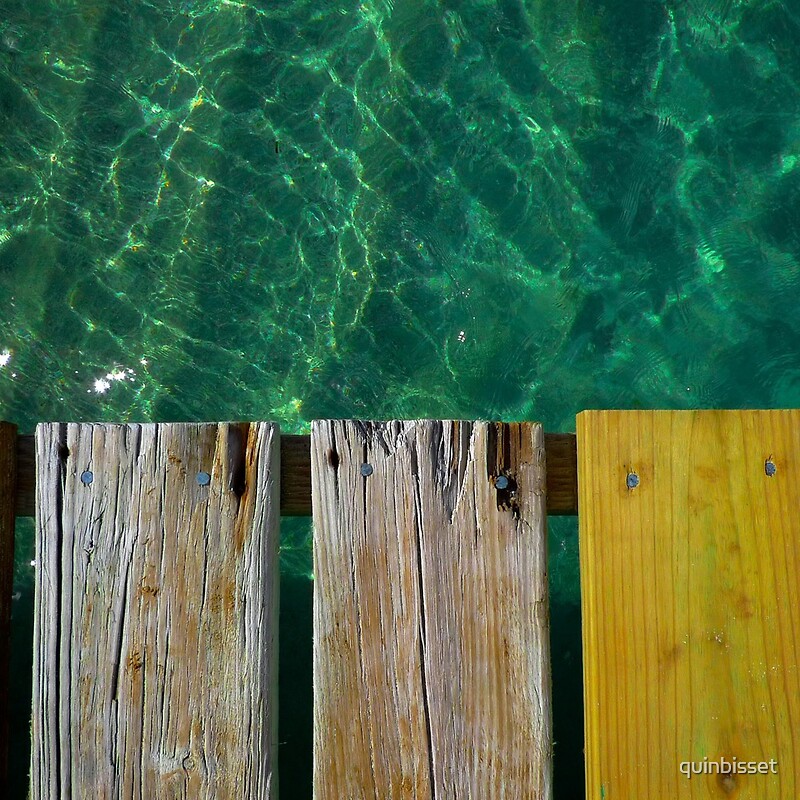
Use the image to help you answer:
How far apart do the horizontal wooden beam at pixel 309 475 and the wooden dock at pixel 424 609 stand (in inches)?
2.9

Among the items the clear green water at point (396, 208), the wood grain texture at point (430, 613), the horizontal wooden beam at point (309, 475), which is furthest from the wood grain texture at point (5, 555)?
the clear green water at point (396, 208)

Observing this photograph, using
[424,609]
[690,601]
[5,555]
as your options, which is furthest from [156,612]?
[690,601]

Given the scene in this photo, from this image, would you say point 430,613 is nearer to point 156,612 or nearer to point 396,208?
point 156,612

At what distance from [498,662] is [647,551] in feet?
1.68

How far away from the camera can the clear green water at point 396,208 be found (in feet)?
13.5

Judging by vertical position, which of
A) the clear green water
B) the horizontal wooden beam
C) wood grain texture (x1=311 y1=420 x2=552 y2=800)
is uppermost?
the clear green water

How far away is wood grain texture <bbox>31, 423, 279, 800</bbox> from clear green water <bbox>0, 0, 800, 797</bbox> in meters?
1.58

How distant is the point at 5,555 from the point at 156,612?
0.53 m

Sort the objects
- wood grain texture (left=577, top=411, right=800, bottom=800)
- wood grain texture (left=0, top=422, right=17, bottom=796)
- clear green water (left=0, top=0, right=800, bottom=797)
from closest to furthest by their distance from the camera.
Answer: wood grain texture (left=577, top=411, right=800, bottom=800)
wood grain texture (left=0, top=422, right=17, bottom=796)
clear green water (left=0, top=0, right=800, bottom=797)

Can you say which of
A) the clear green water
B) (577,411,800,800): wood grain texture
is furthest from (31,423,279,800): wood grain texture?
the clear green water

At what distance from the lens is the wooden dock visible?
227 cm

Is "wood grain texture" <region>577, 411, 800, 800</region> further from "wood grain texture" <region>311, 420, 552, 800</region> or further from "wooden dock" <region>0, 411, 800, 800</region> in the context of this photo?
"wood grain texture" <region>311, 420, 552, 800</region>

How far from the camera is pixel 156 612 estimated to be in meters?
2.34

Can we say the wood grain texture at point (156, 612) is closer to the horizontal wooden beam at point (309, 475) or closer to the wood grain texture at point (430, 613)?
the horizontal wooden beam at point (309, 475)
